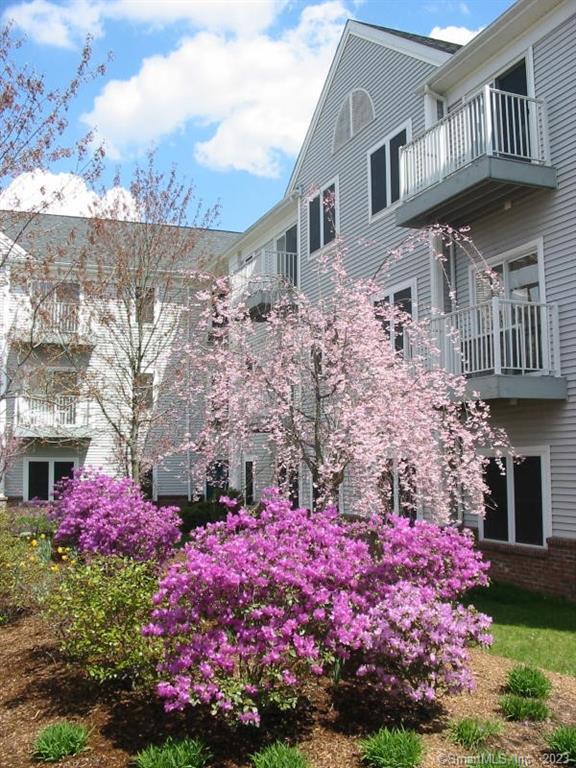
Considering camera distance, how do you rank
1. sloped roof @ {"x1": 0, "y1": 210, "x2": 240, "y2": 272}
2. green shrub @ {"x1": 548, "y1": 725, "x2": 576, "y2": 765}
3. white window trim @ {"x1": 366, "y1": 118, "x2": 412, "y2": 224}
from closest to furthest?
green shrub @ {"x1": 548, "y1": 725, "x2": 576, "y2": 765}, sloped roof @ {"x1": 0, "y1": 210, "x2": 240, "y2": 272}, white window trim @ {"x1": 366, "y1": 118, "x2": 412, "y2": 224}

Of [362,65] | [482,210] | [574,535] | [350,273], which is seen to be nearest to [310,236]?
[350,273]

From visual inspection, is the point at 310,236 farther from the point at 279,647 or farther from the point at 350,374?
the point at 279,647

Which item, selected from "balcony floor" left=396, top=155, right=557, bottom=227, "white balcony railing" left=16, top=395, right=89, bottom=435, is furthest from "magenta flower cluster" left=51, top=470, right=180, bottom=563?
"white balcony railing" left=16, top=395, right=89, bottom=435

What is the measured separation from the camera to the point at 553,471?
10938 mm

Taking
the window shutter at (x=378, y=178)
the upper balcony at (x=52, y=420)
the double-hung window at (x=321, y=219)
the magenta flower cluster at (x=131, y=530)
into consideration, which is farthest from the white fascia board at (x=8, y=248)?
the upper balcony at (x=52, y=420)

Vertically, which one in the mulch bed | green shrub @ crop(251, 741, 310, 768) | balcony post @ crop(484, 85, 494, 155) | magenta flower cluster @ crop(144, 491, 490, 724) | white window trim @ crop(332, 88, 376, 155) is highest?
white window trim @ crop(332, 88, 376, 155)

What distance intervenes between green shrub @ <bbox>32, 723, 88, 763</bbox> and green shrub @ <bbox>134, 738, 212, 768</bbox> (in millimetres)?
467

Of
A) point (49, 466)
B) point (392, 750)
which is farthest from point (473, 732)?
point (49, 466)

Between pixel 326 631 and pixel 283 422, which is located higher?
pixel 283 422

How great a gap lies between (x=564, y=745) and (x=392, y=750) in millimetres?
1108

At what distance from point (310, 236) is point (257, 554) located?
15.1m

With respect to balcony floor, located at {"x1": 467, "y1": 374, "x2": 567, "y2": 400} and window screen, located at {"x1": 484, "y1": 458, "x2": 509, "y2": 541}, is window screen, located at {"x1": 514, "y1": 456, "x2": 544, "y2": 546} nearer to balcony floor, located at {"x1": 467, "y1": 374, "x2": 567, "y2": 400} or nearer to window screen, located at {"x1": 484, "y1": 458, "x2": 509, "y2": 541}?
window screen, located at {"x1": 484, "y1": 458, "x2": 509, "y2": 541}

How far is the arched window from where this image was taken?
16.6 meters

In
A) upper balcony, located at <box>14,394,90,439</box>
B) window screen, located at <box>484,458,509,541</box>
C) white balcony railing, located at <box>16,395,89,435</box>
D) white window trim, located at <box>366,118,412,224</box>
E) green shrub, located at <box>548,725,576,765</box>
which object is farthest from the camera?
white balcony railing, located at <box>16,395,89,435</box>
